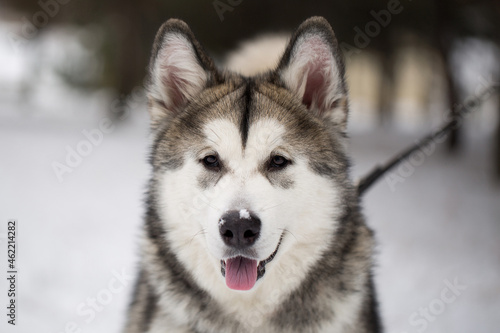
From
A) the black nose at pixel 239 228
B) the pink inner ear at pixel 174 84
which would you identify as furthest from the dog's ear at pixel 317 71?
the black nose at pixel 239 228

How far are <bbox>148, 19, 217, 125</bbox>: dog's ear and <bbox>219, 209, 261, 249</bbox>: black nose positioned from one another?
34.0 inches

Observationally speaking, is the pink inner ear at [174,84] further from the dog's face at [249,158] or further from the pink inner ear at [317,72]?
the pink inner ear at [317,72]

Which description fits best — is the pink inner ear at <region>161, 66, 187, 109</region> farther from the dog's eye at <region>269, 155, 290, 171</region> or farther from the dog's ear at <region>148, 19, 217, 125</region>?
the dog's eye at <region>269, 155, 290, 171</region>

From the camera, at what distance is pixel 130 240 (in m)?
5.30

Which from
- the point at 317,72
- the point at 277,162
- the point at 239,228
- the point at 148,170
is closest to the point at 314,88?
the point at 317,72

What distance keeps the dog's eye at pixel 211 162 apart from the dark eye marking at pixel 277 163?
26 centimetres

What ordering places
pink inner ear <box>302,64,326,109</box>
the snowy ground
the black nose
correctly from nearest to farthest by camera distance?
1. the black nose
2. pink inner ear <box>302,64,326,109</box>
3. the snowy ground

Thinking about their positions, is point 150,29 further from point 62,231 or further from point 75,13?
point 62,231

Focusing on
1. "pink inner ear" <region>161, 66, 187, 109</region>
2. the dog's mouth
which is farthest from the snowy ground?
the dog's mouth

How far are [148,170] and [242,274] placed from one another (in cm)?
487

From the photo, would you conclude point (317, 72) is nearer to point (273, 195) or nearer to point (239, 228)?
point (273, 195)

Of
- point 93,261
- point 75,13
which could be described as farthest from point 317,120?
point 75,13

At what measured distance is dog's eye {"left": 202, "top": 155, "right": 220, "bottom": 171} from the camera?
218 centimetres

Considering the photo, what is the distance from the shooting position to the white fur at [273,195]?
210cm
